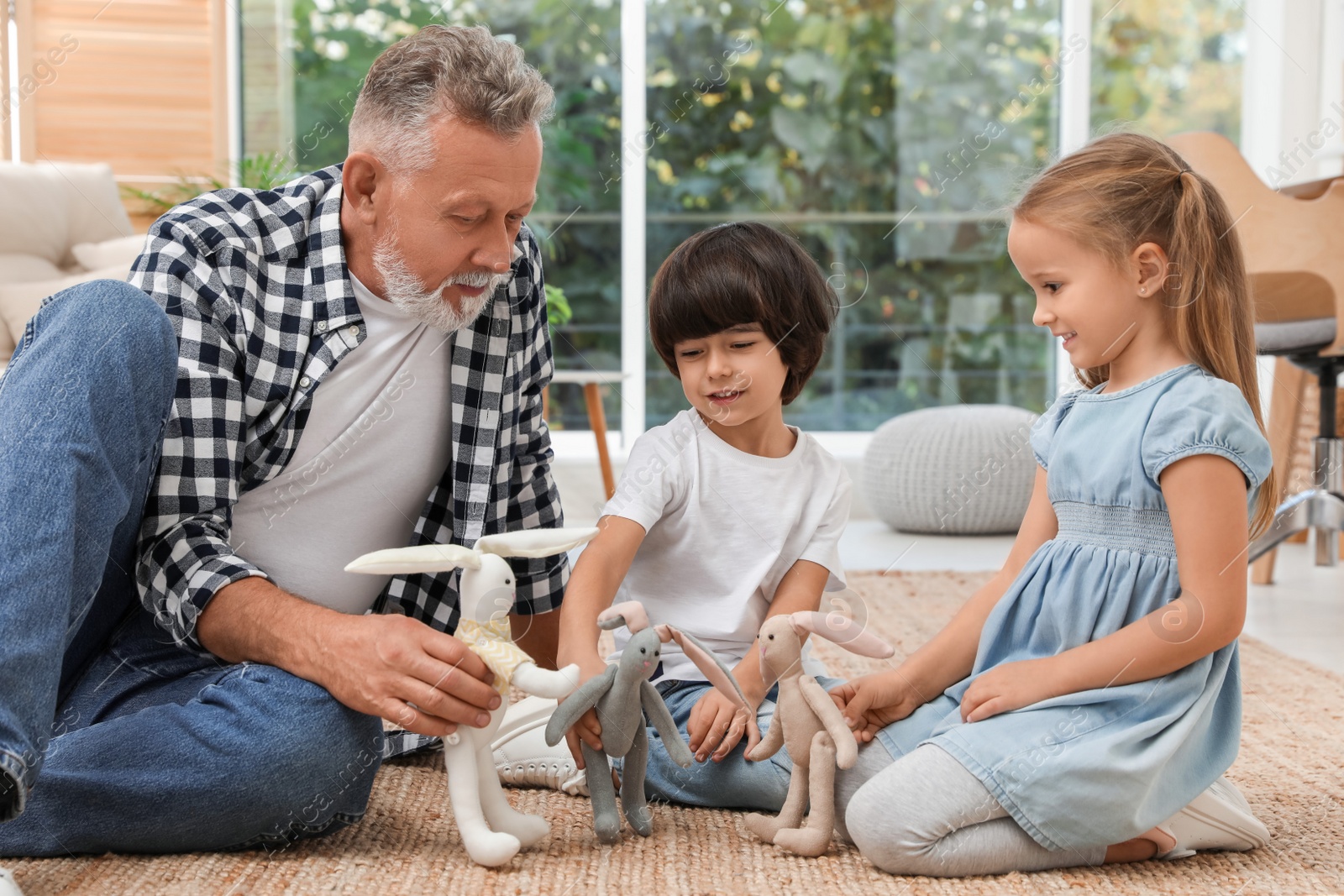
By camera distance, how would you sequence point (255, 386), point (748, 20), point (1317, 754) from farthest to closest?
point (748, 20), point (1317, 754), point (255, 386)

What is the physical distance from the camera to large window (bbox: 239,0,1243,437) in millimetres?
4039

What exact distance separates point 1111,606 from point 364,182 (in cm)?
81

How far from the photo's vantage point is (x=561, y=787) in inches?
45.9

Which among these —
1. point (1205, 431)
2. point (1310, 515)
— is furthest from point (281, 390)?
point (1310, 515)

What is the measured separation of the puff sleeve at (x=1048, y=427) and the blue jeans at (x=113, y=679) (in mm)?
647

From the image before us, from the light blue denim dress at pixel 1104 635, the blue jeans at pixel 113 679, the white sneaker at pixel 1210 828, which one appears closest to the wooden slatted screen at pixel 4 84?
the blue jeans at pixel 113 679

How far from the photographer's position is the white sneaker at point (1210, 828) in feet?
3.28

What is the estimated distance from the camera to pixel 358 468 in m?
1.18

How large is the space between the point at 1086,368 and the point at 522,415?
1.93ft

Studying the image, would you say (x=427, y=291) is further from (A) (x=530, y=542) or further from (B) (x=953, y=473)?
(B) (x=953, y=473)

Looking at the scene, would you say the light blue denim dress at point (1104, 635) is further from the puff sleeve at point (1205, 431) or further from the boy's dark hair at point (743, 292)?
the boy's dark hair at point (743, 292)

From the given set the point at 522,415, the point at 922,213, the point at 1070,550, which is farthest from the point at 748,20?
the point at 1070,550

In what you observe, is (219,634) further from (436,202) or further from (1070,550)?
(1070,550)

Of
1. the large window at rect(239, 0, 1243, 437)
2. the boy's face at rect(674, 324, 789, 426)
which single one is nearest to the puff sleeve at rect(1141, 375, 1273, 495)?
the boy's face at rect(674, 324, 789, 426)
